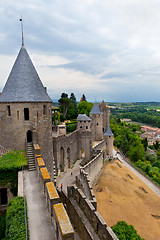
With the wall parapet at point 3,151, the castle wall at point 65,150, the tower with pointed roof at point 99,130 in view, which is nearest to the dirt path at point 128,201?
the tower with pointed roof at point 99,130

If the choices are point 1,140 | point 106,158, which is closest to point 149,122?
point 106,158

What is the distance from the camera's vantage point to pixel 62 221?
23.0ft

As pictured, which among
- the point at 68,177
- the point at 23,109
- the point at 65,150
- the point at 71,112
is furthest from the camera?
the point at 71,112

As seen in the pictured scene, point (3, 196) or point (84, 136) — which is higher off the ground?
point (84, 136)

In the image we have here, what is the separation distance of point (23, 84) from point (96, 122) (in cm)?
2874

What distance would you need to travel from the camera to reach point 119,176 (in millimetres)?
36469

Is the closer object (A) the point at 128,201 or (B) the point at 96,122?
(A) the point at 128,201

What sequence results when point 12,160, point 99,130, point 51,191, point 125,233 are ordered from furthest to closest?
point 99,130
point 125,233
point 12,160
point 51,191

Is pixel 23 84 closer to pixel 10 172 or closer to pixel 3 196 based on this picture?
pixel 10 172

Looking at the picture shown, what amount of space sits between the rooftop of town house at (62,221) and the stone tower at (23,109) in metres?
9.59

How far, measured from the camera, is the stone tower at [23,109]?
1605cm

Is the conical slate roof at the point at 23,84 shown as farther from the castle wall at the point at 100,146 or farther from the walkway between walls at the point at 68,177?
the castle wall at the point at 100,146

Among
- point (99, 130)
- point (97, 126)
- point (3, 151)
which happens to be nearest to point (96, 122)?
point (97, 126)

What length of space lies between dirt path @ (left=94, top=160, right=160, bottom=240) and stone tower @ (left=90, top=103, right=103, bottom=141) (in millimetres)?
8136
